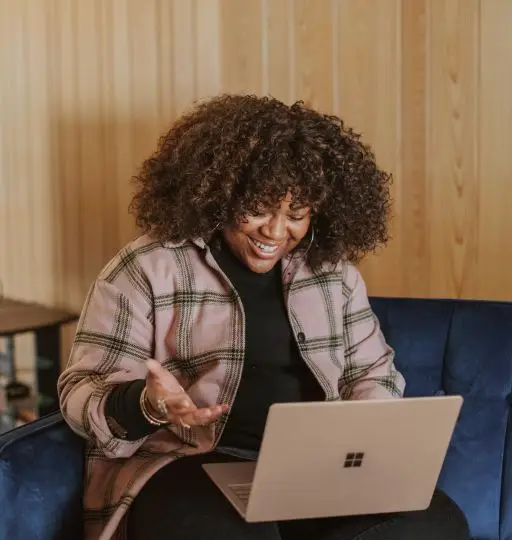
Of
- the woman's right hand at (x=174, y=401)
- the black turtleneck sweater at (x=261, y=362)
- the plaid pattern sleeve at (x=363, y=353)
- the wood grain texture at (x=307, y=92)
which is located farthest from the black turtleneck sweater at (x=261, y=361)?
the wood grain texture at (x=307, y=92)

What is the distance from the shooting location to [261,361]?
1.45m

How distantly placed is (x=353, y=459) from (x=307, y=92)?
1.02 meters

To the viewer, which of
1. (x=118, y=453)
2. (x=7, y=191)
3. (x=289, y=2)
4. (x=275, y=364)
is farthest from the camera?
(x=7, y=191)

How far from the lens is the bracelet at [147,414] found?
48.0 inches

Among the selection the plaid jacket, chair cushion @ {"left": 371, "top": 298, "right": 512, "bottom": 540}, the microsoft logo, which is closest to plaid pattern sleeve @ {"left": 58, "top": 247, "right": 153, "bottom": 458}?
the plaid jacket

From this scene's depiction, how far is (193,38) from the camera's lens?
6.19 ft

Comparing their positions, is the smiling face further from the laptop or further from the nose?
the laptop

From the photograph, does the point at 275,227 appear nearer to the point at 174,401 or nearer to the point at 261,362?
the point at 261,362

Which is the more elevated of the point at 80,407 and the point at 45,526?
the point at 80,407

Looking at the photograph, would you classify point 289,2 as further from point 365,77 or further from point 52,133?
Answer: point 52,133

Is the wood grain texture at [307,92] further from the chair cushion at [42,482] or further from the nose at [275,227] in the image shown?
the chair cushion at [42,482]

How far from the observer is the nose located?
1396 mm

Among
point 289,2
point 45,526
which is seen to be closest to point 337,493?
point 45,526

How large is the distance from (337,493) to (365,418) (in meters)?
0.14
